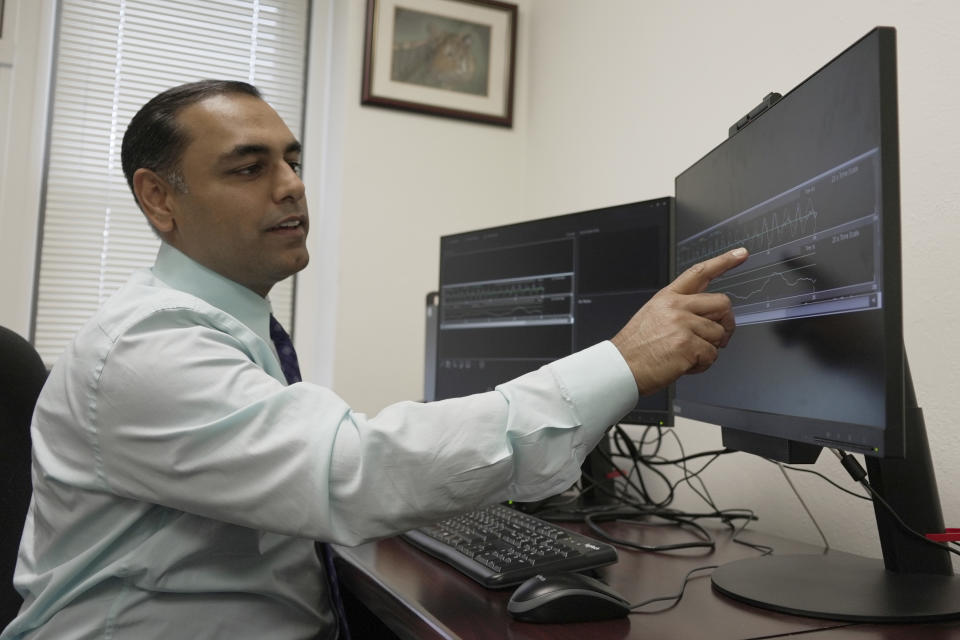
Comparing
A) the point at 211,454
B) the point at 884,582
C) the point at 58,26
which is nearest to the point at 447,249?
the point at 211,454

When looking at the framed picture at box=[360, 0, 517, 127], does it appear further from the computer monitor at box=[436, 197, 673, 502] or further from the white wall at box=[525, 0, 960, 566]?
the computer monitor at box=[436, 197, 673, 502]

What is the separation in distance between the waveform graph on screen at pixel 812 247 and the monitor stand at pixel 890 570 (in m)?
0.14

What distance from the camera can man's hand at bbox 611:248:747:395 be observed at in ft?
2.59

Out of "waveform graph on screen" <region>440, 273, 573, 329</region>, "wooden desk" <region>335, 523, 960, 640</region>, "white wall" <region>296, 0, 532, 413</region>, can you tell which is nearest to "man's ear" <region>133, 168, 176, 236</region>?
"wooden desk" <region>335, 523, 960, 640</region>

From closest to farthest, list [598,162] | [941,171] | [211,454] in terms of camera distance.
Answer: [211,454] → [941,171] → [598,162]

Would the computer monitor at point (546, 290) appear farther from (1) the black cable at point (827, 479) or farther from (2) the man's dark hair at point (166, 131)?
(2) the man's dark hair at point (166, 131)

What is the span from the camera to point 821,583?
831 mm

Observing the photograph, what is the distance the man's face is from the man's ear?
0.01m

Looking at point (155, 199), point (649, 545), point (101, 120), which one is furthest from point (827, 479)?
point (101, 120)

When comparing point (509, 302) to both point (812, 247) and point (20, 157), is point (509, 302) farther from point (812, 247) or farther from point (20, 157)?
point (20, 157)

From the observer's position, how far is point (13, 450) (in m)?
1.15

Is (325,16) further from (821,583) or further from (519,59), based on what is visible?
(821,583)

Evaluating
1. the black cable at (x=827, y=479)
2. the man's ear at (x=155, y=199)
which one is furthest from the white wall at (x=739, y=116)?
the man's ear at (x=155, y=199)

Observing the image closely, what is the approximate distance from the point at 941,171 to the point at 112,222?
2094mm
